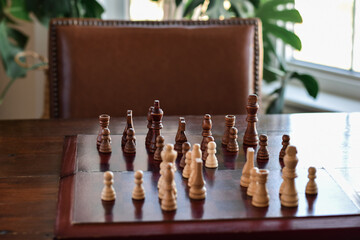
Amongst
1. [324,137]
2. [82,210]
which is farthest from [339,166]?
[82,210]

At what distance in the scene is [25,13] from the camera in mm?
2768

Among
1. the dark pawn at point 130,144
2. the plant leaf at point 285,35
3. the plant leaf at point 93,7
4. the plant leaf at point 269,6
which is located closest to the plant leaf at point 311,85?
the plant leaf at point 285,35

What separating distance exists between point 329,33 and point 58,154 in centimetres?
186

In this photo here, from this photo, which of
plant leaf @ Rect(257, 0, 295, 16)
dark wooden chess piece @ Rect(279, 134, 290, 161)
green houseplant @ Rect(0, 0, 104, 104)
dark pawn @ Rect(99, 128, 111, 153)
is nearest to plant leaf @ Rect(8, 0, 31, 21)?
green houseplant @ Rect(0, 0, 104, 104)

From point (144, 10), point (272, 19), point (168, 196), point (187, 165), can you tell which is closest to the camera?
point (168, 196)

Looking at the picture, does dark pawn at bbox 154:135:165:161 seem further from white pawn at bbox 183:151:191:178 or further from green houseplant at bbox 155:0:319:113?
green houseplant at bbox 155:0:319:113

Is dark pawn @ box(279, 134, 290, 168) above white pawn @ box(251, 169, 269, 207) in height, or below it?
above

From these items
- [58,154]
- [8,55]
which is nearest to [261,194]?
[58,154]

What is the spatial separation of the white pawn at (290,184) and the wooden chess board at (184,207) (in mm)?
14

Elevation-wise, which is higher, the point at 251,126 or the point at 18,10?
the point at 18,10

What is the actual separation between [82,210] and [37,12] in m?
1.72

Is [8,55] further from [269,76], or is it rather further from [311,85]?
[311,85]

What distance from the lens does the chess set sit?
3.14 feet

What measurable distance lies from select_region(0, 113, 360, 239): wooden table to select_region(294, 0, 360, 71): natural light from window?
101cm
